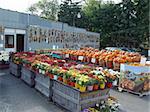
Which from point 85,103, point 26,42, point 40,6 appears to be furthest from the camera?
point 40,6

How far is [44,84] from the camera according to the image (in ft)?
21.5

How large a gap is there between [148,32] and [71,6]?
12.6 m

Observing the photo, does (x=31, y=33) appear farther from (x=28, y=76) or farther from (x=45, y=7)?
(x=45, y=7)

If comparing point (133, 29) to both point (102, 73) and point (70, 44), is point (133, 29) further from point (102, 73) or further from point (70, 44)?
point (102, 73)

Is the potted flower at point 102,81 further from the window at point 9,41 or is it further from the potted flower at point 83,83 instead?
the window at point 9,41

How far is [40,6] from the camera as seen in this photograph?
4572 cm

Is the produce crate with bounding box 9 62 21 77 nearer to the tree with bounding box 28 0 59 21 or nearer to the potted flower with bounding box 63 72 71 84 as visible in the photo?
the potted flower with bounding box 63 72 71 84

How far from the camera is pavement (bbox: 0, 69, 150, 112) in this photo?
5583 millimetres

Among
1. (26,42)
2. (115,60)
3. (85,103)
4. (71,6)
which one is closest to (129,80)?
(115,60)

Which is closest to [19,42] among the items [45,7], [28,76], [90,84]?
[28,76]

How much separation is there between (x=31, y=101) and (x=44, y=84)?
27.1 inches

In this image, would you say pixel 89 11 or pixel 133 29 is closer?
pixel 133 29

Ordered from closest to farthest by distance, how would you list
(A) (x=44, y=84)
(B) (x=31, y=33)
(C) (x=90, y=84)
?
(C) (x=90, y=84), (A) (x=44, y=84), (B) (x=31, y=33)

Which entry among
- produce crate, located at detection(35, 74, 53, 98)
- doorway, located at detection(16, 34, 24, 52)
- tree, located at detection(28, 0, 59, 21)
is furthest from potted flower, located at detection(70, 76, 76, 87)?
tree, located at detection(28, 0, 59, 21)
